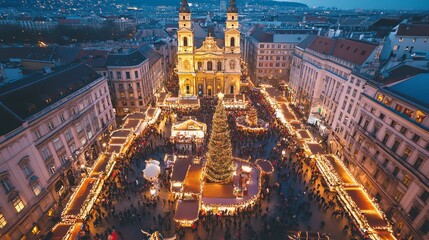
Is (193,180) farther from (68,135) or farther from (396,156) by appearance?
(396,156)

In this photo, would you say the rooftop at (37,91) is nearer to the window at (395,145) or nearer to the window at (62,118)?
the window at (62,118)

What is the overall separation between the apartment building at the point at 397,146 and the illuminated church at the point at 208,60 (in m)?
38.0

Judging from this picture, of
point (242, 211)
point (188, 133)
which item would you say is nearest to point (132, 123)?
point (188, 133)

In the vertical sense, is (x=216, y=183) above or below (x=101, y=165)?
below

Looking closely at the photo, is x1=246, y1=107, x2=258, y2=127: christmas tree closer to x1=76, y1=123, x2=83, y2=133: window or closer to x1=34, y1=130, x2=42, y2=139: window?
x1=76, y1=123, x2=83, y2=133: window

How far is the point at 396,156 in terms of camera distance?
28.4m

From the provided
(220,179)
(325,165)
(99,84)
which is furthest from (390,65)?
(99,84)

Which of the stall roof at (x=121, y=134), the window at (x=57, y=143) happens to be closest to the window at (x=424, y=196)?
the stall roof at (x=121, y=134)

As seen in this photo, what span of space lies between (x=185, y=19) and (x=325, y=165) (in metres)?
50.3

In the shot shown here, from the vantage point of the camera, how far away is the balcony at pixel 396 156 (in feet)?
81.1

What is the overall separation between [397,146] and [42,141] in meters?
44.5

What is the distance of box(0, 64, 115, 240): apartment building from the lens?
24.6 metres

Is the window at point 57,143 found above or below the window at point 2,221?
above

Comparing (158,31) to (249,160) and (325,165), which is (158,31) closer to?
(249,160)
